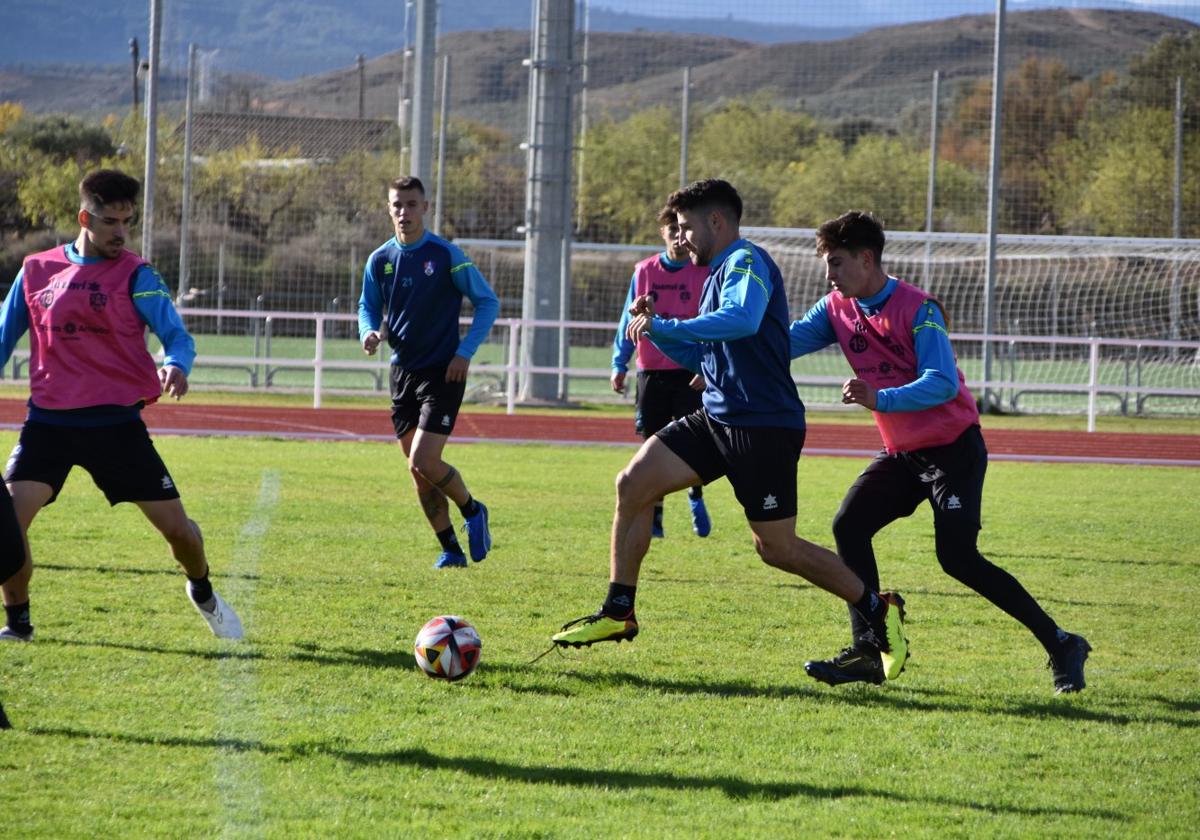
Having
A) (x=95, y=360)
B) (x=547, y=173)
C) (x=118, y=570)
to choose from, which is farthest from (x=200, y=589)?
(x=547, y=173)

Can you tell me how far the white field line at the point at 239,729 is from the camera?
4297mm

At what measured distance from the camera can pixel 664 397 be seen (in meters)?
10.3

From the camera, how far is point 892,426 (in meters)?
6.23

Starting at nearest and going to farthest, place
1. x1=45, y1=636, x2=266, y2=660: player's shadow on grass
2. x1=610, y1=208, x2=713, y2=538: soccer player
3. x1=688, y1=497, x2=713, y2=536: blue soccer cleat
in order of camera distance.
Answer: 1. x1=45, y1=636, x2=266, y2=660: player's shadow on grass
2. x1=610, y1=208, x2=713, y2=538: soccer player
3. x1=688, y1=497, x2=713, y2=536: blue soccer cleat

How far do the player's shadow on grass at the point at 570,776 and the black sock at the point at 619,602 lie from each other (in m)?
1.37

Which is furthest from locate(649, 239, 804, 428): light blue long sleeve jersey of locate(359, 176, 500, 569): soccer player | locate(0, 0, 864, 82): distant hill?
locate(0, 0, 864, 82): distant hill

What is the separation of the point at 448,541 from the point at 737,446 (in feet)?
11.1

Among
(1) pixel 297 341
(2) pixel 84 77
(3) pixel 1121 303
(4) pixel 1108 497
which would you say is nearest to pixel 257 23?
(2) pixel 84 77

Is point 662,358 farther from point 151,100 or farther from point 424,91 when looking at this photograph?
point 151,100

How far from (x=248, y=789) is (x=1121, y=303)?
29830 mm

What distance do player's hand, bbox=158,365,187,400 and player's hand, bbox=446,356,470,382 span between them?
8.96ft

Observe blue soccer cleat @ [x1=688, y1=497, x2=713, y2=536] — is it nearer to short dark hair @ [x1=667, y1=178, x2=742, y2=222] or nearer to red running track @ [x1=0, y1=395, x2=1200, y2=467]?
short dark hair @ [x1=667, y1=178, x2=742, y2=222]

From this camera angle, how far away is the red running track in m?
17.7

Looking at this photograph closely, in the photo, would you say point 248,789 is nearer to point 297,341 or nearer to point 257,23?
point 297,341
